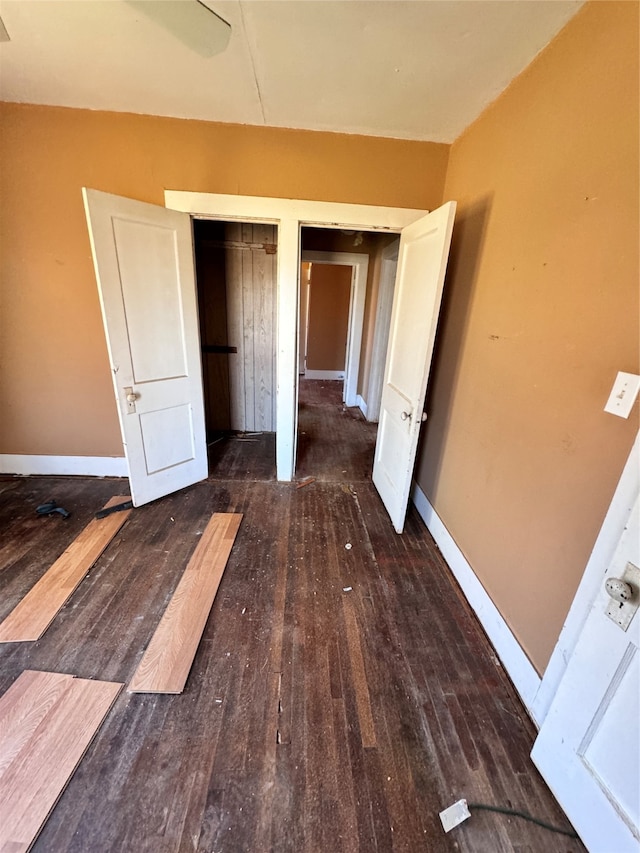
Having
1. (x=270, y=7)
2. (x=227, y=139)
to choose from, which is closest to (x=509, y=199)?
(x=270, y=7)

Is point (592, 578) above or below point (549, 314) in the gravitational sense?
below

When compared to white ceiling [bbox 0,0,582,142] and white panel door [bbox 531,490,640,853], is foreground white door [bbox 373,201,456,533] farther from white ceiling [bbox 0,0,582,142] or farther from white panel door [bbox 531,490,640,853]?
white panel door [bbox 531,490,640,853]

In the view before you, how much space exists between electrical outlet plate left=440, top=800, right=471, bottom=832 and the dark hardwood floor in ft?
0.07

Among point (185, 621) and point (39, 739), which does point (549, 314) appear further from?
point (39, 739)

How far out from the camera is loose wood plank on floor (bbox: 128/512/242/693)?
1378mm

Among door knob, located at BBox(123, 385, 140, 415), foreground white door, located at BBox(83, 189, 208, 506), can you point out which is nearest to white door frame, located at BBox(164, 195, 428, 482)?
foreground white door, located at BBox(83, 189, 208, 506)

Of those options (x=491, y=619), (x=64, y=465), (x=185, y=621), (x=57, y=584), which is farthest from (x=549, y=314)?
(x=64, y=465)

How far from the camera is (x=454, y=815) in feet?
3.47

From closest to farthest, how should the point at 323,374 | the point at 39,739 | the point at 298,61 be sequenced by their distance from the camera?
the point at 39,739 < the point at 298,61 < the point at 323,374

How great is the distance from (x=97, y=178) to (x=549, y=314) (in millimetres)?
2752

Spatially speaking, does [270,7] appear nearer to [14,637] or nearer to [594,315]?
[594,315]

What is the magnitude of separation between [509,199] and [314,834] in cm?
255

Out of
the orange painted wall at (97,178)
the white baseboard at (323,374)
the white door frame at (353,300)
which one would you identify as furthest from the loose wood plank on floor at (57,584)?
the white baseboard at (323,374)

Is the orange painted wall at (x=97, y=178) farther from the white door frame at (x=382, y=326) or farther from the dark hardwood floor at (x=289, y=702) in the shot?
the white door frame at (x=382, y=326)
